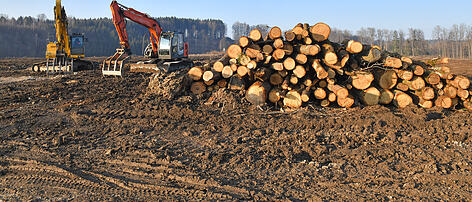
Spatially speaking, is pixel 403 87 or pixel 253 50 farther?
pixel 253 50

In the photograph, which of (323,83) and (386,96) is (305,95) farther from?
(386,96)

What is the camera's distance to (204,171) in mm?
4457

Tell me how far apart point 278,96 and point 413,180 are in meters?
4.06

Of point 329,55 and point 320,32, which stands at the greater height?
point 320,32

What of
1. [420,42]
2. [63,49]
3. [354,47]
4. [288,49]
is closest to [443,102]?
[354,47]

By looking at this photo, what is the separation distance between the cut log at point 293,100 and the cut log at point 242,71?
1.11m

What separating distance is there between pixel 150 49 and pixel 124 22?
2245mm

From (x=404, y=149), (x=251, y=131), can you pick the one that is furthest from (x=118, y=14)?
(x=404, y=149)

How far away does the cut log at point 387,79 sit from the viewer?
25.2ft

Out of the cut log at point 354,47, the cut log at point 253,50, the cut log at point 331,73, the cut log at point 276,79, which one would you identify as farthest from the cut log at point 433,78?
the cut log at point 253,50

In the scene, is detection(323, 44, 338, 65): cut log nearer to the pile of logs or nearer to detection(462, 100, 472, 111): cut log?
the pile of logs

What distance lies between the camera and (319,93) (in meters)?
7.68

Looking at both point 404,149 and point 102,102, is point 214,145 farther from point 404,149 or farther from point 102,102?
point 102,102

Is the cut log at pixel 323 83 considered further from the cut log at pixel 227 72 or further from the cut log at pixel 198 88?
the cut log at pixel 198 88
